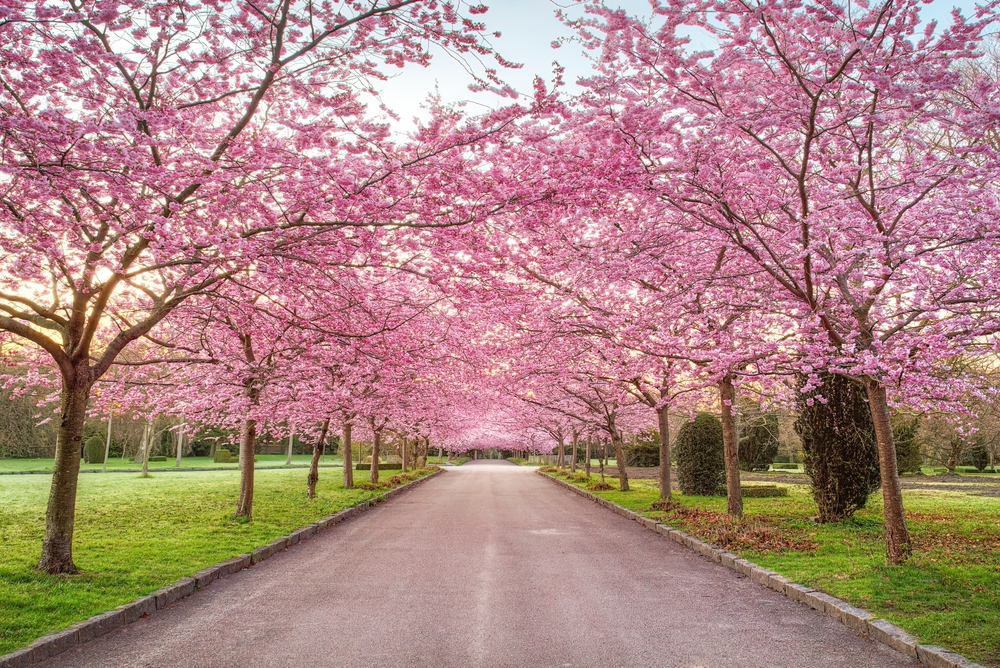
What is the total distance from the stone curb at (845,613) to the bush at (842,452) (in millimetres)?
4214

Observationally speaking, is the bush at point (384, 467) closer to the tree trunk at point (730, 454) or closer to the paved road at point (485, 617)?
the tree trunk at point (730, 454)

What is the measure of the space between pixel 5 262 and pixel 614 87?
8.25 m

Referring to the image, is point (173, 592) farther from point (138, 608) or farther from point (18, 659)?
point (18, 659)

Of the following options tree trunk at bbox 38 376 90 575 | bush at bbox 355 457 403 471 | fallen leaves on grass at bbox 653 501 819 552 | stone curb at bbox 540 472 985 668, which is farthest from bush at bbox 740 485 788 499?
bush at bbox 355 457 403 471

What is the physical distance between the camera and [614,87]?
23.4 ft

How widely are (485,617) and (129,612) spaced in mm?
3544

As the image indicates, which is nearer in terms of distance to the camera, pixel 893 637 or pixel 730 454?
pixel 893 637

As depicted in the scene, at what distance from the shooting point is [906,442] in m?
25.3

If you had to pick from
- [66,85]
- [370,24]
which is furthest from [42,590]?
[370,24]

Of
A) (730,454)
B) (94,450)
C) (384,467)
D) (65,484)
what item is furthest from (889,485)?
(94,450)

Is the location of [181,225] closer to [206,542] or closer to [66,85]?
[66,85]

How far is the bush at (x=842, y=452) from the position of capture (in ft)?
41.5

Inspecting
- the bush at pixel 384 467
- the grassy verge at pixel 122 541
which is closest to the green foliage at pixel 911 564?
the grassy verge at pixel 122 541

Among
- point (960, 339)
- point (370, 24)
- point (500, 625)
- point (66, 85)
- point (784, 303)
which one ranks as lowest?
point (500, 625)
